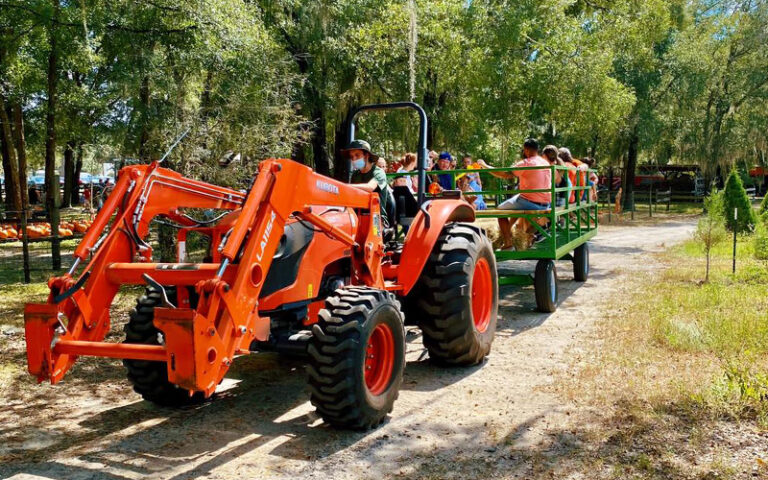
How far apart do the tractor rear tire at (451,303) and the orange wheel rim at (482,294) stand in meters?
0.40

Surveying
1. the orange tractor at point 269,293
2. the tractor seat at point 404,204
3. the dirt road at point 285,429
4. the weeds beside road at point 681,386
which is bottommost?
the dirt road at point 285,429

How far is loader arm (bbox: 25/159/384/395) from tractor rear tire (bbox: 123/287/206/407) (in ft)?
1.74

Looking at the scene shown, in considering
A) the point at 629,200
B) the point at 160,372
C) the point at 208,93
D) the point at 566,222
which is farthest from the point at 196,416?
the point at 629,200

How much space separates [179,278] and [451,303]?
2.52 m

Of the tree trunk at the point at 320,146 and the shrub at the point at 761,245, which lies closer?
the shrub at the point at 761,245

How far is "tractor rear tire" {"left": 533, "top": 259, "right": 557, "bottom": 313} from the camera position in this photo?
9.04 m

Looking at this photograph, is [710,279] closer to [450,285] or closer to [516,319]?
[516,319]

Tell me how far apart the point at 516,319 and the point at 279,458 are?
4.96 m

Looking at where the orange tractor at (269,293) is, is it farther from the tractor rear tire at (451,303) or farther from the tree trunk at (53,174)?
the tree trunk at (53,174)

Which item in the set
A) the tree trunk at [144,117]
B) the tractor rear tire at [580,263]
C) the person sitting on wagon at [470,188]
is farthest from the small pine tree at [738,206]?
the tree trunk at [144,117]

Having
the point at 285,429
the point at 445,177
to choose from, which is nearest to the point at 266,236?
the point at 285,429

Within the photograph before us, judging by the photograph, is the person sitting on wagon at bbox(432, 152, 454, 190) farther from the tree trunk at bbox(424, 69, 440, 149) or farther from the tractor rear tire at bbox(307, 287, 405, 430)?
the tree trunk at bbox(424, 69, 440, 149)

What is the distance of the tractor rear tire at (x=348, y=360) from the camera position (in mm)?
4734

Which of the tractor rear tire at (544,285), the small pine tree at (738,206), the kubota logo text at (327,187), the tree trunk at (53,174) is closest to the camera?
the kubota logo text at (327,187)
